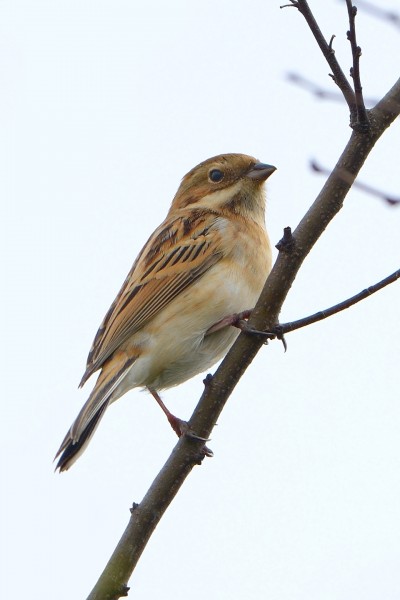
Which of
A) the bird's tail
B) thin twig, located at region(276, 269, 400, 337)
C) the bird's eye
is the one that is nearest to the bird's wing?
the bird's tail

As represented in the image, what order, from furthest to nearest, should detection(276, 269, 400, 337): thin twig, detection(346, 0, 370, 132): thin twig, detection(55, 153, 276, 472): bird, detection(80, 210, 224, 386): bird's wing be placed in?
detection(80, 210, 224, 386): bird's wing < detection(55, 153, 276, 472): bird < detection(276, 269, 400, 337): thin twig < detection(346, 0, 370, 132): thin twig

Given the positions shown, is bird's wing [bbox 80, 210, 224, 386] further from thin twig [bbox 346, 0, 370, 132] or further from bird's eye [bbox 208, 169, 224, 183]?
thin twig [bbox 346, 0, 370, 132]

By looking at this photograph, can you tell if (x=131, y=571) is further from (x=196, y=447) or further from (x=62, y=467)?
(x=62, y=467)

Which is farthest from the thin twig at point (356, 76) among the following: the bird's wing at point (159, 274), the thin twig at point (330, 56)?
the bird's wing at point (159, 274)

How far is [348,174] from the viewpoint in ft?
16.7

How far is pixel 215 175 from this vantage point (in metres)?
8.72

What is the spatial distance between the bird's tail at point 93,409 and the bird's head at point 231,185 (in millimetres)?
1906

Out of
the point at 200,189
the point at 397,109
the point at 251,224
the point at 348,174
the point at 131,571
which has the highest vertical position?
the point at 200,189

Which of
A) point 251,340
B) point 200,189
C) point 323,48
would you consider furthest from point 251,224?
point 323,48

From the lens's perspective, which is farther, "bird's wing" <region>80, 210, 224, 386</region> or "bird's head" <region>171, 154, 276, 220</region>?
"bird's head" <region>171, 154, 276, 220</region>

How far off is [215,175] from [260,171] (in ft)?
1.82

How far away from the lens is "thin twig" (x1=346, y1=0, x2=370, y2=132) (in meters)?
4.59

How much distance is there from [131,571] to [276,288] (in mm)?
1750

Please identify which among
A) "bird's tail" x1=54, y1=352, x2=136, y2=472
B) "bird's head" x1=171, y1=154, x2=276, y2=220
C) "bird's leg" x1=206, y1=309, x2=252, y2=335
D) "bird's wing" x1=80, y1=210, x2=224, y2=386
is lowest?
"bird's tail" x1=54, y1=352, x2=136, y2=472
